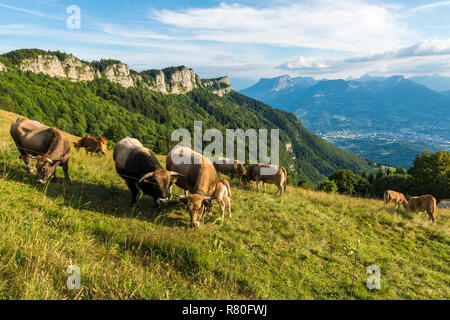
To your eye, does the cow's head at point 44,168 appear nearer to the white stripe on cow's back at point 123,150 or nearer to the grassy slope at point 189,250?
the grassy slope at point 189,250

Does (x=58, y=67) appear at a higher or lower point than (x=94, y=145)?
higher

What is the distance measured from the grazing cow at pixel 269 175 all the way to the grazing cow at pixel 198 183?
6031 mm

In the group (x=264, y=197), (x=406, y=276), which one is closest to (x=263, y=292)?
(x=406, y=276)

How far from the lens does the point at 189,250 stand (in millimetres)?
5879

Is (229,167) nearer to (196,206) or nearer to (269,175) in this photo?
(269,175)

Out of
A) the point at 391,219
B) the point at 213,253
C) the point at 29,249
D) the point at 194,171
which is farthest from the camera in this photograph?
the point at 391,219

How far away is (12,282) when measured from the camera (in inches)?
140

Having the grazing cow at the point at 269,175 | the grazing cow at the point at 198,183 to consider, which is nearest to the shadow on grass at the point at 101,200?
the grazing cow at the point at 198,183

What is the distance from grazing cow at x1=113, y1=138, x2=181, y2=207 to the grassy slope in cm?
77

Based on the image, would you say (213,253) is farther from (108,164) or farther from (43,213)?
A: (108,164)

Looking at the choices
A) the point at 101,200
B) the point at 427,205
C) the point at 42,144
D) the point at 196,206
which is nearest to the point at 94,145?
the point at 42,144

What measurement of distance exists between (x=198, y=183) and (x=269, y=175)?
25.3 feet

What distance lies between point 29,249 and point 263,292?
4907mm

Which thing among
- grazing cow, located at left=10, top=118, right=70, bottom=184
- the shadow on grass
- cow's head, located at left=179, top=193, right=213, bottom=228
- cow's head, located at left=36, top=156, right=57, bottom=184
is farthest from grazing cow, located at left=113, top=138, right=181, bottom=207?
cow's head, located at left=36, top=156, right=57, bottom=184
